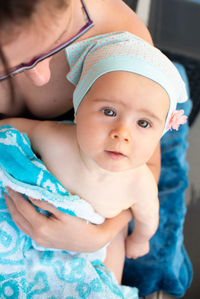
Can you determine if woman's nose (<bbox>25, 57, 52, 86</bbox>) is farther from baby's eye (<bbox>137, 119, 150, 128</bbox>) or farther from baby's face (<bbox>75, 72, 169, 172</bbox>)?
baby's eye (<bbox>137, 119, 150, 128</bbox>)

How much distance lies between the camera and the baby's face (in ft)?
2.52

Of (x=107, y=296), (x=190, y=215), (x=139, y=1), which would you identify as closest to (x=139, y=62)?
(x=107, y=296)

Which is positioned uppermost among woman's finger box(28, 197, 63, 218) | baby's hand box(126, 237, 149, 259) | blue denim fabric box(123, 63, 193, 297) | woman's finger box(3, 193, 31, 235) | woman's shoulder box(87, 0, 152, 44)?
woman's shoulder box(87, 0, 152, 44)

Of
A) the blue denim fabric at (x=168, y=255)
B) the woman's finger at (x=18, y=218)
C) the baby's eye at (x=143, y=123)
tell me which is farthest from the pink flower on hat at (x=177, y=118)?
the blue denim fabric at (x=168, y=255)

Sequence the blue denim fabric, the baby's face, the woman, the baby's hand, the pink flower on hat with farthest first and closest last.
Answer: the blue denim fabric < the baby's hand < the pink flower on hat < the baby's face < the woman

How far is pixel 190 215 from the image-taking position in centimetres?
159

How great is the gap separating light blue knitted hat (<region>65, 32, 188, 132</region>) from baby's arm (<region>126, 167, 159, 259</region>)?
0.71 feet

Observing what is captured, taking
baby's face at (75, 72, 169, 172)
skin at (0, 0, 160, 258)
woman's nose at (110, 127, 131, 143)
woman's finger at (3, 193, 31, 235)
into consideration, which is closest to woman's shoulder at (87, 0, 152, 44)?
skin at (0, 0, 160, 258)

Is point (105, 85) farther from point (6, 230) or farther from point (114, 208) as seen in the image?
point (6, 230)

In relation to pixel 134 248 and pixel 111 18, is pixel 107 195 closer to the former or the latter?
pixel 134 248

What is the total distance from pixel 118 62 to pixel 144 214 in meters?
0.49

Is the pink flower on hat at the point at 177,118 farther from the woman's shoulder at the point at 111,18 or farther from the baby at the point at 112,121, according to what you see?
the woman's shoulder at the point at 111,18

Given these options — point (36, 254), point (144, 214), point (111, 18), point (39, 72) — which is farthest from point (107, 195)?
point (111, 18)

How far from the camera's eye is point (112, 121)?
0.78 m
